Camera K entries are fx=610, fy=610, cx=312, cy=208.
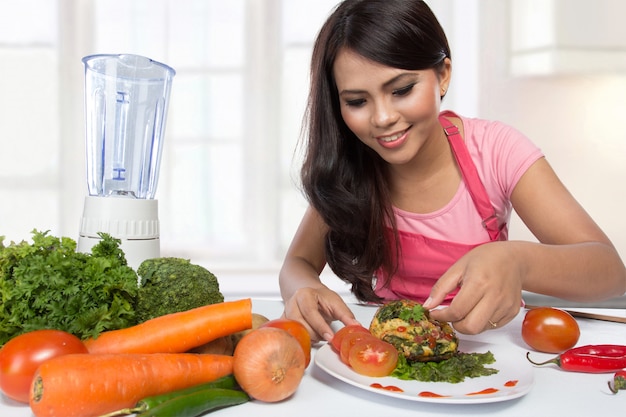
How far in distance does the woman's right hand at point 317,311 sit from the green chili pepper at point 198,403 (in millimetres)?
302

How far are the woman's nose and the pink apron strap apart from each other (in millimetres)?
402

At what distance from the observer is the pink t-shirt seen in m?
1.53

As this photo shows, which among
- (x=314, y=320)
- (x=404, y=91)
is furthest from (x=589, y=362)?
(x=404, y=91)

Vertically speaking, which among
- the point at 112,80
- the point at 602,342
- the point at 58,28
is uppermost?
the point at 58,28

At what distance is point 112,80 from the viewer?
1626mm

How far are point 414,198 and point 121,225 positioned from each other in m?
0.82

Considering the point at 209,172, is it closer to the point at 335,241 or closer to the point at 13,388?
the point at 335,241

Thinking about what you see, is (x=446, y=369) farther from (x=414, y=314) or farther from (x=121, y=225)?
(x=121, y=225)

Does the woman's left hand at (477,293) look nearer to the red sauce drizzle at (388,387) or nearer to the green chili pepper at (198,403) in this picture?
the red sauce drizzle at (388,387)

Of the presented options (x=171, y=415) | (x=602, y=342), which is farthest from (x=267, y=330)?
(x=602, y=342)

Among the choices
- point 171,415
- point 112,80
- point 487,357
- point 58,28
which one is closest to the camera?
point 171,415

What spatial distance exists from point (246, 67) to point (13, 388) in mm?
3146

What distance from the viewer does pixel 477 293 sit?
87 centimetres

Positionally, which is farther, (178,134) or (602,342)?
(178,134)
